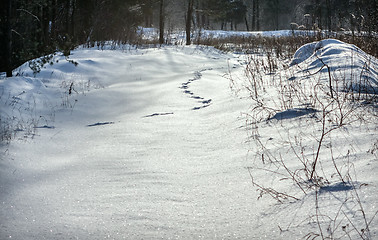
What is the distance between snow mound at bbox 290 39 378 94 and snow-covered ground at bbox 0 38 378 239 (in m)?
0.04

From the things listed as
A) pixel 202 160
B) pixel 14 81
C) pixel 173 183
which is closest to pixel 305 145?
pixel 202 160

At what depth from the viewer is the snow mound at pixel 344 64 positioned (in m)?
3.94

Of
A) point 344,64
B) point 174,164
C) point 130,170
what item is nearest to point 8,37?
point 130,170

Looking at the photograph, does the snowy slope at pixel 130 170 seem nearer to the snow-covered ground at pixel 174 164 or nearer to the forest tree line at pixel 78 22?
the snow-covered ground at pixel 174 164

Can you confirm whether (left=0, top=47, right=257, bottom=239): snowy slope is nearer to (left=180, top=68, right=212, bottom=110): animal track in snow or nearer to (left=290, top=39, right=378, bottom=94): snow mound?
(left=180, top=68, right=212, bottom=110): animal track in snow

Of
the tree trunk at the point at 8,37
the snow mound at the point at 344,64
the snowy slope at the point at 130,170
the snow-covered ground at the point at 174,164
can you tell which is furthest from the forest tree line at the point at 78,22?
the snowy slope at the point at 130,170

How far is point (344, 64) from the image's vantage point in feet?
15.1

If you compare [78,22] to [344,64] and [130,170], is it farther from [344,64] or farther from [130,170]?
[130,170]

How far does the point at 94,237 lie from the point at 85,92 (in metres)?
4.25

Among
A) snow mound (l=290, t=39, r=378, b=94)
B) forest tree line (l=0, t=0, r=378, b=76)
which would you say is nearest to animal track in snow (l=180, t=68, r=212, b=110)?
snow mound (l=290, t=39, r=378, b=94)

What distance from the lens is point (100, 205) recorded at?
2055 mm

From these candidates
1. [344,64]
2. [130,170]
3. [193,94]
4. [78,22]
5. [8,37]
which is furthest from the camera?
[78,22]

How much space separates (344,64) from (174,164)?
316 centimetres

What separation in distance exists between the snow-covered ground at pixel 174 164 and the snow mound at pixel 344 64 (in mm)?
40
